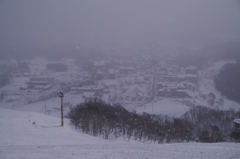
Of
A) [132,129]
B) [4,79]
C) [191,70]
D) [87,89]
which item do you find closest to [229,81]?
[191,70]

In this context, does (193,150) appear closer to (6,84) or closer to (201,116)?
(201,116)

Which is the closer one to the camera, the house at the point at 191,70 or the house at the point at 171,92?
the house at the point at 171,92

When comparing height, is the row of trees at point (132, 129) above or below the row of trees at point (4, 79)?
below

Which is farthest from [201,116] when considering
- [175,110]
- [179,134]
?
[179,134]

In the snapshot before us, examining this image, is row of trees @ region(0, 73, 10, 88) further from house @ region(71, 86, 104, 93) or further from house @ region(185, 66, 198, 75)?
house @ region(185, 66, 198, 75)

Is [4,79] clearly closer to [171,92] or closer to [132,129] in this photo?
[171,92]

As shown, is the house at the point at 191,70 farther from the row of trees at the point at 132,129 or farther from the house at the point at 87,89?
the row of trees at the point at 132,129

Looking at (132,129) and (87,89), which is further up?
(87,89)

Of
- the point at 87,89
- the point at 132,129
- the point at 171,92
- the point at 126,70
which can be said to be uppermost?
the point at 126,70

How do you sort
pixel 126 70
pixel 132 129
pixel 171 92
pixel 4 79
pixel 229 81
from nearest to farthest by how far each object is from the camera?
pixel 132 129 → pixel 171 92 → pixel 229 81 → pixel 4 79 → pixel 126 70

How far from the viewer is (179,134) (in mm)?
6547

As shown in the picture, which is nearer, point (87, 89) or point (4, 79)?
point (87, 89)

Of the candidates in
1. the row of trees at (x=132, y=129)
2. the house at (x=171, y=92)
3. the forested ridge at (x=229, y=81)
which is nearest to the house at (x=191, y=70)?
the forested ridge at (x=229, y=81)

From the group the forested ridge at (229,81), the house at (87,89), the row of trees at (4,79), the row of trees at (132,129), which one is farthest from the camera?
the row of trees at (4,79)
